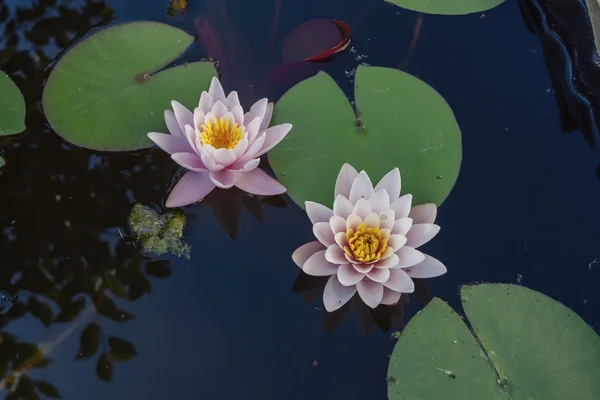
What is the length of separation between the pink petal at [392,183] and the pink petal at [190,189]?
0.92 metres

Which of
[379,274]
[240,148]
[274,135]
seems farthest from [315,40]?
[379,274]

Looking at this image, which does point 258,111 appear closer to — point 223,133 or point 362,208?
point 223,133

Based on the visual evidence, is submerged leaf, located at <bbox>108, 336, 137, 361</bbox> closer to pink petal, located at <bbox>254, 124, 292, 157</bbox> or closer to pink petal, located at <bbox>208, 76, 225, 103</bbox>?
pink petal, located at <bbox>254, 124, 292, 157</bbox>

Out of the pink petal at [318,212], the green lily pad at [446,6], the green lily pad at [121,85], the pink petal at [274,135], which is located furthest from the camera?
the green lily pad at [446,6]

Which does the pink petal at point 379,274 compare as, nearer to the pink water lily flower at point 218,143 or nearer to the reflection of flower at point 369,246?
the reflection of flower at point 369,246

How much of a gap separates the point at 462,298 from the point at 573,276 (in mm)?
633

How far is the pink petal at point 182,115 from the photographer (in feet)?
9.05

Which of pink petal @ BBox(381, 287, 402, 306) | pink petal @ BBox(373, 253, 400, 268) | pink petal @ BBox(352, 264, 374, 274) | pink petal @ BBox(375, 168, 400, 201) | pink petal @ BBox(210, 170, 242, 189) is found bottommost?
pink petal @ BBox(381, 287, 402, 306)

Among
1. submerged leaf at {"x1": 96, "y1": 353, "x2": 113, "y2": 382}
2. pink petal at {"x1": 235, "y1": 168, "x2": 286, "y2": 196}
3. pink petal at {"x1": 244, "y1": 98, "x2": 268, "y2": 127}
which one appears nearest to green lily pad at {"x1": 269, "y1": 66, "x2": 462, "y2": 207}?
pink petal at {"x1": 235, "y1": 168, "x2": 286, "y2": 196}

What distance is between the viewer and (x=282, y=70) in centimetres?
332

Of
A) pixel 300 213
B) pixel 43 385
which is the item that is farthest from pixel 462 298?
pixel 43 385

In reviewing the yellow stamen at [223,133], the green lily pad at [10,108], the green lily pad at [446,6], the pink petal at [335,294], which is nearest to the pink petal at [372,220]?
the pink petal at [335,294]

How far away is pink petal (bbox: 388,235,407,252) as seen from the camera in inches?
96.3

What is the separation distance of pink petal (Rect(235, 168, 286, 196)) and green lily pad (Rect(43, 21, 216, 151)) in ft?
1.89
